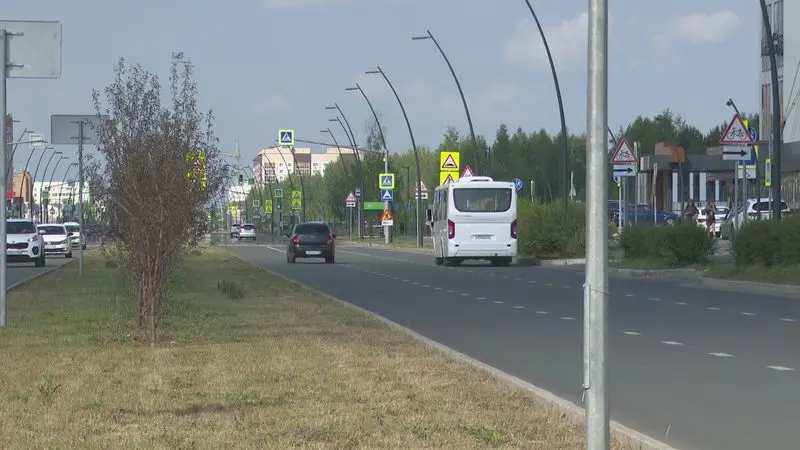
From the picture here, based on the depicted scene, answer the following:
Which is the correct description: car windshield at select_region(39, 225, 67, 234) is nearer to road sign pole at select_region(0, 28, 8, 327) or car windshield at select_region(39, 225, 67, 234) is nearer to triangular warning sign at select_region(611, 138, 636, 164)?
triangular warning sign at select_region(611, 138, 636, 164)

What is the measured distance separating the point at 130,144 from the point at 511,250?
31.5 meters

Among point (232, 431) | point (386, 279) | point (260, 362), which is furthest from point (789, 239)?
point (232, 431)

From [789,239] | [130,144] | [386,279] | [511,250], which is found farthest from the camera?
[511,250]

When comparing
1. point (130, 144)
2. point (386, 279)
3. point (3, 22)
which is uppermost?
point (3, 22)

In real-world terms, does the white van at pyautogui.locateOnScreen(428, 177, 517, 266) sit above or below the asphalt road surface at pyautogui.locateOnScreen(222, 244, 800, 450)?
above

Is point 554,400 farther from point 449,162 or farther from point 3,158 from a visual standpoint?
point 449,162

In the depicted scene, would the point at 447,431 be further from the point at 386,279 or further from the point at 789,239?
the point at 386,279

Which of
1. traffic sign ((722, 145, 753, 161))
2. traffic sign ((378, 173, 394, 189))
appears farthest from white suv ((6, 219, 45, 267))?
traffic sign ((378, 173, 394, 189))

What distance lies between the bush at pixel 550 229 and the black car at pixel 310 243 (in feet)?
22.1

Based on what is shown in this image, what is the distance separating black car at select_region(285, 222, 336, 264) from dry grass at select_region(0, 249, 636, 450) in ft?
113

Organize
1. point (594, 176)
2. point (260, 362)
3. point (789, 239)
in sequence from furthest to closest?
point (789, 239), point (260, 362), point (594, 176)

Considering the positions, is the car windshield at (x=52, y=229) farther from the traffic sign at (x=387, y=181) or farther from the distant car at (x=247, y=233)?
the distant car at (x=247, y=233)

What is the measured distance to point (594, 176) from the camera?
773cm

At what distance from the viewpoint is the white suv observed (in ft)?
175
